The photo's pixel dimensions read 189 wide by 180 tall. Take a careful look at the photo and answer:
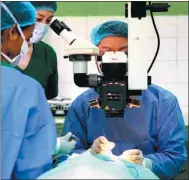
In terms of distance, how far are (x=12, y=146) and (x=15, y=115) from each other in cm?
8

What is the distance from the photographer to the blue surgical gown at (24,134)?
3.32 ft

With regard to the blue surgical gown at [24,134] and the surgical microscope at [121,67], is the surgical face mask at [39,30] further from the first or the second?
the blue surgical gown at [24,134]

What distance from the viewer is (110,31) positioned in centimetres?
162

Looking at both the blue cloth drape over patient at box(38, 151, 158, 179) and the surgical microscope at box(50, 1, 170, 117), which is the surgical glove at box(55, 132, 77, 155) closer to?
the surgical microscope at box(50, 1, 170, 117)

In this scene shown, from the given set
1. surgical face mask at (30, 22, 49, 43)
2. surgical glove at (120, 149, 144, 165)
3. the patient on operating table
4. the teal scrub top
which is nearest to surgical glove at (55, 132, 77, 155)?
surgical glove at (120, 149, 144, 165)

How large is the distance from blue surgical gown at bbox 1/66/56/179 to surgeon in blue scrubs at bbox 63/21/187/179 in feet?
1.49

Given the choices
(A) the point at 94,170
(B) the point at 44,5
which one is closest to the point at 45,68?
(B) the point at 44,5

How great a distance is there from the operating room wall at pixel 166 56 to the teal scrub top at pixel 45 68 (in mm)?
74

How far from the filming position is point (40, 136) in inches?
40.8

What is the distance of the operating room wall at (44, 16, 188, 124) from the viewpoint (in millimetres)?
2371

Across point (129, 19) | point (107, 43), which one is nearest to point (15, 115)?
point (129, 19)

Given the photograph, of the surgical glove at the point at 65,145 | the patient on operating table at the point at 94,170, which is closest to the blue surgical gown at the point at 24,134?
the patient on operating table at the point at 94,170

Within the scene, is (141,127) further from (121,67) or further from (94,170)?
(94,170)

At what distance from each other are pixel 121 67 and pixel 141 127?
1.24 ft
